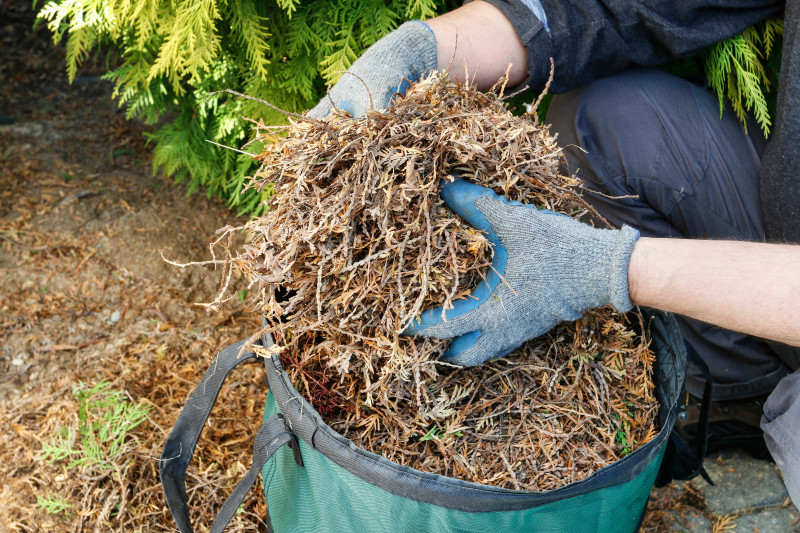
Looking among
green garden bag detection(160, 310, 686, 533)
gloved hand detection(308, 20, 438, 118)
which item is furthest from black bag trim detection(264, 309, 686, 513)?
gloved hand detection(308, 20, 438, 118)

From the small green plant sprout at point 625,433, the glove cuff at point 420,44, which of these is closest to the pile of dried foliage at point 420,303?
the small green plant sprout at point 625,433

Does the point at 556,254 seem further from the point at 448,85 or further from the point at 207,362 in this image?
the point at 207,362

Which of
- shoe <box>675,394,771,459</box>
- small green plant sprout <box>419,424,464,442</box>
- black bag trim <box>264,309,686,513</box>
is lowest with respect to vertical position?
shoe <box>675,394,771,459</box>

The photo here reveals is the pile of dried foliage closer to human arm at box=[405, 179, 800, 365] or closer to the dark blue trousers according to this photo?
human arm at box=[405, 179, 800, 365]

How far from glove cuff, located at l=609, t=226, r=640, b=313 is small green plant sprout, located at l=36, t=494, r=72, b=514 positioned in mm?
1605

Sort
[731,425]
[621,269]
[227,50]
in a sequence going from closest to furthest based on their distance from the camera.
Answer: [621,269] → [731,425] → [227,50]

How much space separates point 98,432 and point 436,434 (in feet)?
3.97

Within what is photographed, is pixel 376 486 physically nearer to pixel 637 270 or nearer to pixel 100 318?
pixel 637 270

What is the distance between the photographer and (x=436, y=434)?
1.40 m

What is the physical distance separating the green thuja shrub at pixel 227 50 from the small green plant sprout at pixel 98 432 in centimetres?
95

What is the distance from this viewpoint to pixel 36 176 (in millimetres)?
3084

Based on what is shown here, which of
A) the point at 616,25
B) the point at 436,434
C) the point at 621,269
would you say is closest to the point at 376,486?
the point at 436,434

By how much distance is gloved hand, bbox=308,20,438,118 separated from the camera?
1.64 metres

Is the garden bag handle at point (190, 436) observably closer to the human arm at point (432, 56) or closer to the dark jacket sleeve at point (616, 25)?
the human arm at point (432, 56)
